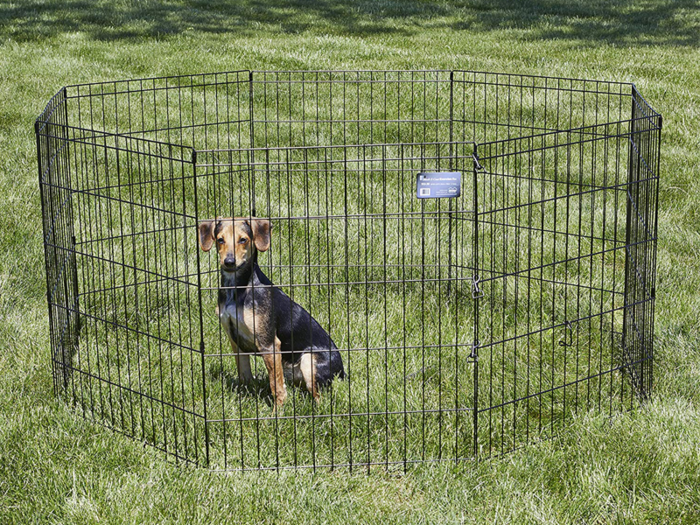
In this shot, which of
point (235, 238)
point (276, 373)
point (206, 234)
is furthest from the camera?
point (276, 373)

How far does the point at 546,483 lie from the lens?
4453 millimetres

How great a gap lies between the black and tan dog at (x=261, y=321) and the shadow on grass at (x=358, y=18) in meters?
11.0

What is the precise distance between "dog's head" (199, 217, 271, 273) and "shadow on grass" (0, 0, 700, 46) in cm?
1107

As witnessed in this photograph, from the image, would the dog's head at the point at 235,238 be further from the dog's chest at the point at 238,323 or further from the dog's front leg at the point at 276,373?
the dog's front leg at the point at 276,373

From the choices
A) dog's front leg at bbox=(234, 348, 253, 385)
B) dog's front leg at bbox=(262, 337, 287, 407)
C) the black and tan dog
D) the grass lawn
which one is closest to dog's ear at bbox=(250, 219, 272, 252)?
the black and tan dog

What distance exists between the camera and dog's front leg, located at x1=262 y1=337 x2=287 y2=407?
4977 millimetres

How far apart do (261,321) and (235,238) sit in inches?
21.8

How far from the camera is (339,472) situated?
4.62 metres

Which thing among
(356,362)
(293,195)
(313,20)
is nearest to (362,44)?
(313,20)

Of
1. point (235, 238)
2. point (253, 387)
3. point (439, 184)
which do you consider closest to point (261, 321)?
point (253, 387)

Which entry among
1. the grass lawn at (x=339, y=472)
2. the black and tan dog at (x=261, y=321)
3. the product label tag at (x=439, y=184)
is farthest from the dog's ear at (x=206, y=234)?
the product label tag at (x=439, y=184)

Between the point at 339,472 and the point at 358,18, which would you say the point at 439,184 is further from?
the point at 358,18

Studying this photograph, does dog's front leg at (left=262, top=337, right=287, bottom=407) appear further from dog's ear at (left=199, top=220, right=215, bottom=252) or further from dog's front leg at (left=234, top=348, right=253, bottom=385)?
dog's ear at (left=199, top=220, right=215, bottom=252)

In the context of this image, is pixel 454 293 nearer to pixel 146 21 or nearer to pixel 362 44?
pixel 362 44
